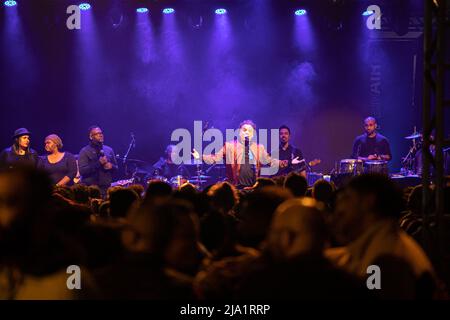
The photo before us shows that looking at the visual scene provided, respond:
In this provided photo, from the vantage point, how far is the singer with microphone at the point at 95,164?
12109 mm

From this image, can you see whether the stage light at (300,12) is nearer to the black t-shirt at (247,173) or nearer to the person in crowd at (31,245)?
the black t-shirt at (247,173)

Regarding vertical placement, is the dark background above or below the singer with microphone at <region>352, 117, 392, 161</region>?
above

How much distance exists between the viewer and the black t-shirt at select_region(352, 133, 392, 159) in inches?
525

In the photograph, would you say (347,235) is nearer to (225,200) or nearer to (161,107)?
(225,200)

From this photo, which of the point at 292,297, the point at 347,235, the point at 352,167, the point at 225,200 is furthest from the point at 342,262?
the point at 352,167

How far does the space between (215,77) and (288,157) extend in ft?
14.7

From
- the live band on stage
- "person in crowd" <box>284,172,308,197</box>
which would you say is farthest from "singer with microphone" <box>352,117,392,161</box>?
"person in crowd" <box>284,172,308,197</box>

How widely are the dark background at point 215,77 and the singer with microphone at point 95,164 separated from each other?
3.59m

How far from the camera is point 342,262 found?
3.36 meters

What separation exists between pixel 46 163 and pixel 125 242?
960 cm

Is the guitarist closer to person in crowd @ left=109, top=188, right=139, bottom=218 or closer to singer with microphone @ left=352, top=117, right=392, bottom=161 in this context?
singer with microphone @ left=352, top=117, right=392, bottom=161

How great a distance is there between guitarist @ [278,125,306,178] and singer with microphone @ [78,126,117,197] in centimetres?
372

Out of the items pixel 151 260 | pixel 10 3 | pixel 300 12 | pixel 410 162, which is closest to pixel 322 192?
pixel 151 260

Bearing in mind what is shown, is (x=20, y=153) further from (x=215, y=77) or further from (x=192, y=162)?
(x=215, y=77)
